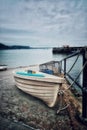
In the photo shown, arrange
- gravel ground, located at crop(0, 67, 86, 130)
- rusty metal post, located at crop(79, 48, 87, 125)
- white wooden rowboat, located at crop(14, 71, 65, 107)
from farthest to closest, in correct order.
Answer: white wooden rowboat, located at crop(14, 71, 65, 107) → gravel ground, located at crop(0, 67, 86, 130) → rusty metal post, located at crop(79, 48, 87, 125)

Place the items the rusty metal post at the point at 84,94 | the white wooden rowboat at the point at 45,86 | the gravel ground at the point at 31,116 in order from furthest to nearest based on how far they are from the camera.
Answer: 1. the white wooden rowboat at the point at 45,86
2. the gravel ground at the point at 31,116
3. the rusty metal post at the point at 84,94

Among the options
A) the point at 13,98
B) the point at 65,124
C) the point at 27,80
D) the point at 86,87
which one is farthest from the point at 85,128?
the point at 13,98

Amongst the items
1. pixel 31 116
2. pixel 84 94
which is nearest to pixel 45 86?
pixel 31 116

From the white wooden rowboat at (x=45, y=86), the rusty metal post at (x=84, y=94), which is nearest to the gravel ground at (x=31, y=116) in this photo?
the rusty metal post at (x=84, y=94)

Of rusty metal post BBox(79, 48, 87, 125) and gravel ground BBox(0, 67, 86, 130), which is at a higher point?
rusty metal post BBox(79, 48, 87, 125)

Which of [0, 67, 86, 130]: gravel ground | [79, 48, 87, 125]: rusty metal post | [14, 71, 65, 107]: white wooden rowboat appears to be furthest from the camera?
[14, 71, 65, 107]: white wooden rowboat

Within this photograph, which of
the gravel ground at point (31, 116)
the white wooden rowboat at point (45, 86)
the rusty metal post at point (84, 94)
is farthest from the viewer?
the white wooden rowboat at point (45, 86)

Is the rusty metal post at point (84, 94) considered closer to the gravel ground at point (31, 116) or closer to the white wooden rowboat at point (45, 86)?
the gravel ground at point (31, 116)

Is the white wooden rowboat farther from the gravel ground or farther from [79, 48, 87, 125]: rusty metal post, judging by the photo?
[79, 48, 87, 125]: rusty metal post

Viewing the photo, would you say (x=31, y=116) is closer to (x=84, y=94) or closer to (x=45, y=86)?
(x=45, y=86)

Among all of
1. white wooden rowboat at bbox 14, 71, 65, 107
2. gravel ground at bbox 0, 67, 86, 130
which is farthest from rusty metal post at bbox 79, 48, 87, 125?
white wooden rowboat at bbox 14, 71, 65, 107

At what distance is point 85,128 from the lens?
389cm

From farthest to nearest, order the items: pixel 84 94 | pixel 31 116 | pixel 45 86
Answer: pixel 45 86, pixel 31 116, pixel 84 94

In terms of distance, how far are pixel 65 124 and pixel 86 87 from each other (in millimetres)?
1097
